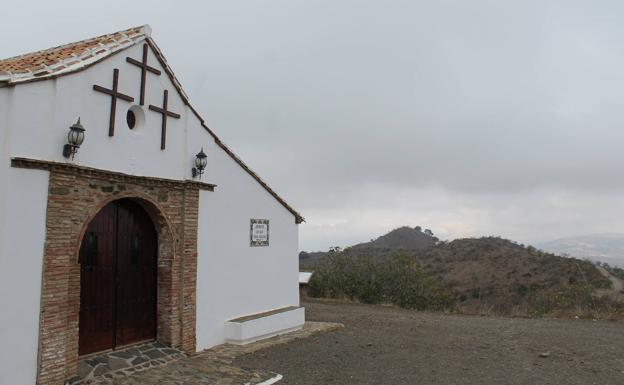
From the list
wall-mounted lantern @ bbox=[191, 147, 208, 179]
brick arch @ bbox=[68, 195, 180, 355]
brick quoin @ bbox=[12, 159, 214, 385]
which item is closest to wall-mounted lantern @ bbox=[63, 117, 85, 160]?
brick quoin @ bbox=[12, 159, 214, 385]

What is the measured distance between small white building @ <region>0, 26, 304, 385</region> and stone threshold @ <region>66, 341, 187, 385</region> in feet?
0.51

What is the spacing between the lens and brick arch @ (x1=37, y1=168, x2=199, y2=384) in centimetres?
632

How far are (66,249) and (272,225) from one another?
519 cm

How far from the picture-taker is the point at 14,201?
19.8 feet

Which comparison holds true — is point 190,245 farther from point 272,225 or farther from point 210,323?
point 272,225

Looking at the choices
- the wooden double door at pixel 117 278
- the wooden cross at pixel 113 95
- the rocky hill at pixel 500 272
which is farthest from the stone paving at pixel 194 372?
the rocky hill at pixel 500 272

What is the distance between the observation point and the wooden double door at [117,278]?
742 cm

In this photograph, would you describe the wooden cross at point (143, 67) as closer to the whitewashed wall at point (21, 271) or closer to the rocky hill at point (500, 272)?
the whitewashed wall at point (21, 271)

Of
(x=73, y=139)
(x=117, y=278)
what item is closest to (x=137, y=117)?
(x=73, y=139)

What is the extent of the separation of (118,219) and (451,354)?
6540 mm

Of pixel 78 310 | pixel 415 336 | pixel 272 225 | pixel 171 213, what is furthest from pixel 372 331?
pixel 78 310

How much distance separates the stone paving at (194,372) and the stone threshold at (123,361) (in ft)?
0.04

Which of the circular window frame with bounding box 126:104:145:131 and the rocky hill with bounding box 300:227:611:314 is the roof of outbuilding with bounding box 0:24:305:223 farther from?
the rocky hill with bounding box 300:227:611:314

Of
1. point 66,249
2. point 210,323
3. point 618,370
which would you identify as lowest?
point 618,370
